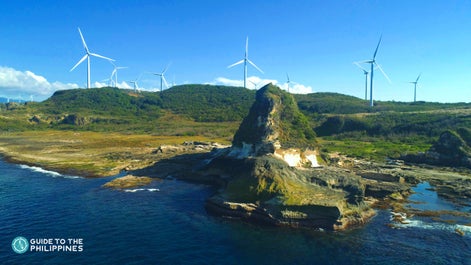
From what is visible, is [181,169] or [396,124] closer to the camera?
[181,169]

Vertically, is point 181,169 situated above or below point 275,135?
below

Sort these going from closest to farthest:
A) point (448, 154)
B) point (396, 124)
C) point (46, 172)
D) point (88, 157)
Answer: point (46, 172) → point (448, 154) → point (88, 157) → point (396, 124)

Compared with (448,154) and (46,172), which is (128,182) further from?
(448,154)

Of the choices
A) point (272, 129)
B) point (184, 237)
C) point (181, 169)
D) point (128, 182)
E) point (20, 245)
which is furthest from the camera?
point (181, 169)

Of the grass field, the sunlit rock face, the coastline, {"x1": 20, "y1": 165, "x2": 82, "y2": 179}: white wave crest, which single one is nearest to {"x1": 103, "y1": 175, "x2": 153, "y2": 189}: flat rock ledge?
the coastline

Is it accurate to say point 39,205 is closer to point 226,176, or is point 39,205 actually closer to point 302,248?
point 226,176

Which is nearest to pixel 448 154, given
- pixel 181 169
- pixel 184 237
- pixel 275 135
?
pixel 275 135
